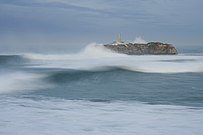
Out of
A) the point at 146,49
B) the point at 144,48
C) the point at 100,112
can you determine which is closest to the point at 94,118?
the point at 100,112

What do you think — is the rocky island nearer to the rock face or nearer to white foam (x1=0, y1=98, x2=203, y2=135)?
the rock face

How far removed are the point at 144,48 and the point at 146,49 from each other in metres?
0.38

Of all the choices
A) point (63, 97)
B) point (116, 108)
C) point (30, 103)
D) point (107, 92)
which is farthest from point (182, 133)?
point (107, 92)

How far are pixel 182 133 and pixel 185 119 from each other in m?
1.09

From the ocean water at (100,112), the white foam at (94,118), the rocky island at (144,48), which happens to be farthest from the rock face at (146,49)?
the white foam at (94,118)

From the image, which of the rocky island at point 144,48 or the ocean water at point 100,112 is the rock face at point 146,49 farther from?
the ocean water at point 100,112

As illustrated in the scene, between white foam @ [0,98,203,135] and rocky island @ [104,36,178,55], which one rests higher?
rocky island @ [104,36,178,55]

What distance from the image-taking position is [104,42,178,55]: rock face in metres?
44.5

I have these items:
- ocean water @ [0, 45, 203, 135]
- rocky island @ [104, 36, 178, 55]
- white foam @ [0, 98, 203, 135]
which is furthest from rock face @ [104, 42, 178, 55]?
white foam @ [0, 98, 203, 135]

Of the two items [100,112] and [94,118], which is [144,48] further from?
[94,118]

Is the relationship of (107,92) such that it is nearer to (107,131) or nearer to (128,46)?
(107,131)

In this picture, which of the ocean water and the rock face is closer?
the ocean water

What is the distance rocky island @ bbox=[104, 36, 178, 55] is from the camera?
4453 cm

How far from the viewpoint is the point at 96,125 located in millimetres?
6590
